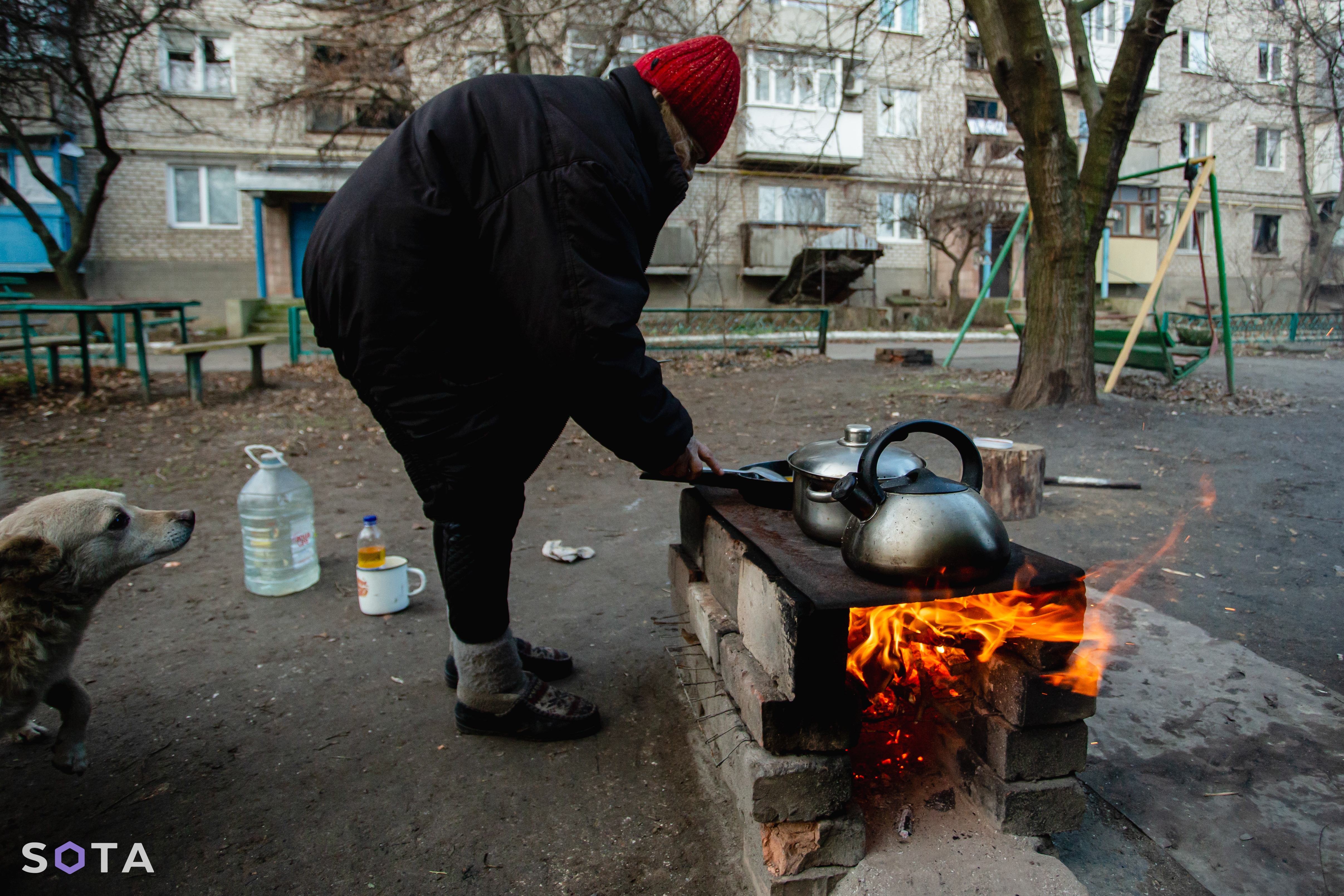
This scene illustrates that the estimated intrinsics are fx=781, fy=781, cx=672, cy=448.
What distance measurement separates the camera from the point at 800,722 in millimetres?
1623

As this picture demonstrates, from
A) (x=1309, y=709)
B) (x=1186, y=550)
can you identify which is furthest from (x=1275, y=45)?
(x=1309, y=709)

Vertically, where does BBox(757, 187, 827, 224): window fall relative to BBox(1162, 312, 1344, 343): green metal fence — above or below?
above

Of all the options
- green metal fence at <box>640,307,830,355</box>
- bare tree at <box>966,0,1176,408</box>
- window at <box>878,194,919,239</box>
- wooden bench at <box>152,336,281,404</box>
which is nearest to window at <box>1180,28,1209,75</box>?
window at <box>878,194,919,239</box>

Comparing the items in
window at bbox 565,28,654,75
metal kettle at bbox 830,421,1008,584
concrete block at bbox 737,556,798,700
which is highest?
window at bbox 565,28,654,75

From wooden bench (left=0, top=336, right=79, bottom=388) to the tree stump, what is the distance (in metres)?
8.39

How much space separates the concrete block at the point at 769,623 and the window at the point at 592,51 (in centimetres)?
929

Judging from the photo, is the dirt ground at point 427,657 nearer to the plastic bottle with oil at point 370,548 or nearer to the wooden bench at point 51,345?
the plastic bottle with oil at point 370,548

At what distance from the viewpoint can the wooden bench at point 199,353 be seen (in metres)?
7.73

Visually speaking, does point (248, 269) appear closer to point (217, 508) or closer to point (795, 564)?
point (217, 508)

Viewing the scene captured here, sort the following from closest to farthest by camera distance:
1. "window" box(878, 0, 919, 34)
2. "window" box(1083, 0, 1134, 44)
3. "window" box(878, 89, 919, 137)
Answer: "window" box(878, 0, 919, 34), "window" box(878, 89, 919, 137), "window" box(1083, 0, 1134, 44)

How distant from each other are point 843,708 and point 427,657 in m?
1.75

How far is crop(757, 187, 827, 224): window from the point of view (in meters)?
23.1

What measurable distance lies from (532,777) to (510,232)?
4.68 feet

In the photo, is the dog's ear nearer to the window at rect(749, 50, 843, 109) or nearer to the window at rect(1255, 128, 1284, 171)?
the window at rect(749, 50, 843, 109)
